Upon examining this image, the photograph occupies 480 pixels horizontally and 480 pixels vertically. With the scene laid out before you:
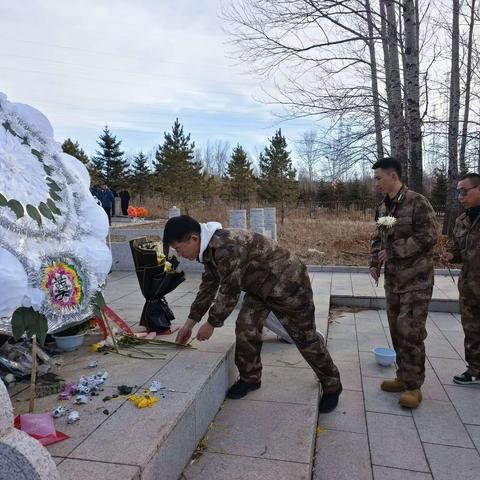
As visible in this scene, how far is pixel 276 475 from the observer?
2.59 m

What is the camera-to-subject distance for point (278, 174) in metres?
30.8

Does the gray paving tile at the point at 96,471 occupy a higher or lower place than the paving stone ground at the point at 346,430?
higher

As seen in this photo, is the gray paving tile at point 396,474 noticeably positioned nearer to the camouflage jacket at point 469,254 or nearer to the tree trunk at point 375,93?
the camouflage jacket at point 469,254

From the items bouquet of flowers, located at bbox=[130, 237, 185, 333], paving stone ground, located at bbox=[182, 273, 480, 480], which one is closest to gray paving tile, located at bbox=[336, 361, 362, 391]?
paving stone ground, located at bbox=[182, 273, 480, 480]

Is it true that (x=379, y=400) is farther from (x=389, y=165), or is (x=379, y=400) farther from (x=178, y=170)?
(x=178, y=170)

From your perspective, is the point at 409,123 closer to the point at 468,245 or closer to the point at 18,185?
the point at 468,245

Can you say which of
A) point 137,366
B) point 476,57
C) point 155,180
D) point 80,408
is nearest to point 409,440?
point 137,366

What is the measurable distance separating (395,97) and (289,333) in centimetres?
876

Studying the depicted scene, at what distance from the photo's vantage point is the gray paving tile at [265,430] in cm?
283

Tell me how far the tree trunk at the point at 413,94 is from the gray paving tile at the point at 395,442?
8302 millimetres

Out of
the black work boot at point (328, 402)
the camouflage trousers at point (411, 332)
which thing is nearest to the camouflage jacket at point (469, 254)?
the camouflage trousers at point (411, 332)

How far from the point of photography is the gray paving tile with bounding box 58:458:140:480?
207 centimetres

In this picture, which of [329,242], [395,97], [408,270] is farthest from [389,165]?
[329,242]

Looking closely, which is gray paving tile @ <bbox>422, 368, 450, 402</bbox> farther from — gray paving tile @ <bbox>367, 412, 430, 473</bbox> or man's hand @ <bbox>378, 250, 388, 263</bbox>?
man's hand @ <bbox>378, 250, 388, 263</bbox>
